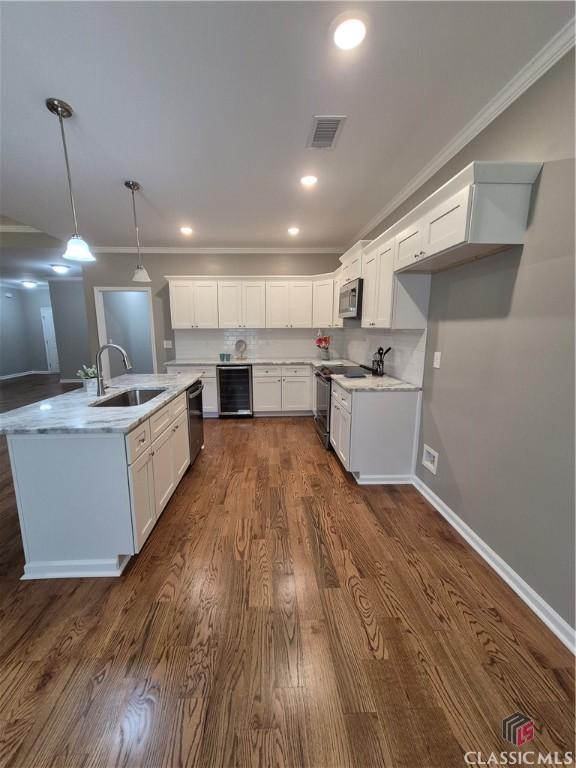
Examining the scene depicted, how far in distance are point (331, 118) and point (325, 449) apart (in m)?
3.14

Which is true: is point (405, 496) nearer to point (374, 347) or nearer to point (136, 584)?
point (374, 347)

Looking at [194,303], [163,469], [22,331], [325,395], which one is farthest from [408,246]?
[22,331]

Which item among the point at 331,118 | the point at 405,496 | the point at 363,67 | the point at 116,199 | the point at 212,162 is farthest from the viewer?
the point at 116,199

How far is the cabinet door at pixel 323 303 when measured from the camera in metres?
4.88

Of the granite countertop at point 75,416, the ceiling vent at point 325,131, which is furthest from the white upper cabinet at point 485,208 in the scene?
the granite countertop at point 75,416

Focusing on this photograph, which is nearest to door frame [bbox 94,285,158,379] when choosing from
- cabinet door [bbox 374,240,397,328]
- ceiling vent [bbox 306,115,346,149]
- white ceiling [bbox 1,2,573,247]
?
white ceiling [bbox 1,2,573,247]

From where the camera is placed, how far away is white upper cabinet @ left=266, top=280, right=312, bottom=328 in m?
4.95

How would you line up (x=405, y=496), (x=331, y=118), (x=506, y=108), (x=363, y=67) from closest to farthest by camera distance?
(x=363, y=67) < (x=506, y=108) < (x=331, y=118) < (x=405, y=496)

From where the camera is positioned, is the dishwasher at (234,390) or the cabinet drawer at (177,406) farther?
the dishwasher at (234,390)

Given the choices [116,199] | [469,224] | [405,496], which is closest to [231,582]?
[405,496]

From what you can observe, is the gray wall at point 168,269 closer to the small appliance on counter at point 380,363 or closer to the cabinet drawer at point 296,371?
the cabinet drawer at point 296,371

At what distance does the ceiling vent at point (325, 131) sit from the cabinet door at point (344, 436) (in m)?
2.24

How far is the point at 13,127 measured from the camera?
6.69ft

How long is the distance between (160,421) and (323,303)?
3545mm
